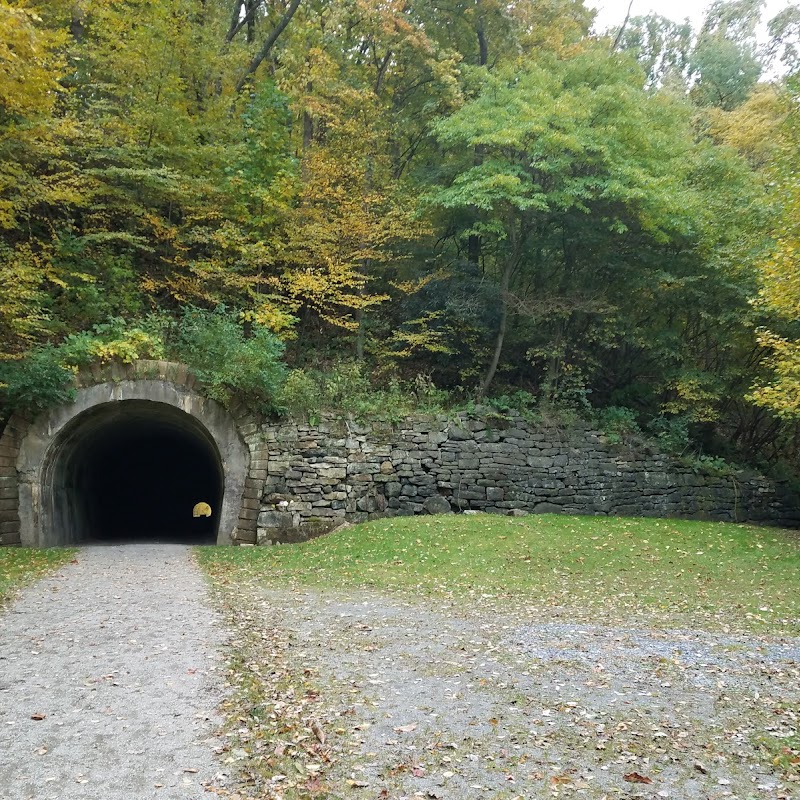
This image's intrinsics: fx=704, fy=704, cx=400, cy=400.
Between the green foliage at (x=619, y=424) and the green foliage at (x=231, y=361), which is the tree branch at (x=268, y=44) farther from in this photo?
the green foliage at (x=619, y=424)

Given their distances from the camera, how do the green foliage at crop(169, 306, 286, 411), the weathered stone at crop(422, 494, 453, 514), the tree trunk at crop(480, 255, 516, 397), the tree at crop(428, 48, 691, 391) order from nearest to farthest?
the green foliage at crop(169, 306, 286, 411)
the weathered stone at crop(422, 494, 453, 514)
the tree at crop(428, 48, 691, 391)
the tree trunk at crop(480, 255, 516, 397)

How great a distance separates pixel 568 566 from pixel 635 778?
8.03 m

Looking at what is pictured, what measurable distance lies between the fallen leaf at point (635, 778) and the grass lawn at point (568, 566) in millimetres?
4646

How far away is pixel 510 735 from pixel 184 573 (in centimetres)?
781

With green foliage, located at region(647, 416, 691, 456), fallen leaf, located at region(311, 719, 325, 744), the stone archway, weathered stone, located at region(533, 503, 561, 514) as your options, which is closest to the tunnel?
the stone archway

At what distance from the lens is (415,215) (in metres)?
18.4

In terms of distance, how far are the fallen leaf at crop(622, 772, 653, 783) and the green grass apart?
24.7 ft

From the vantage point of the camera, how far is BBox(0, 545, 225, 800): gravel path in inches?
164

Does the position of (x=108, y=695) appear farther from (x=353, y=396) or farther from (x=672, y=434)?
(x=672, y=434)

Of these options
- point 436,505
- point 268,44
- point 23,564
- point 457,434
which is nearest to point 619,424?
point 457,434

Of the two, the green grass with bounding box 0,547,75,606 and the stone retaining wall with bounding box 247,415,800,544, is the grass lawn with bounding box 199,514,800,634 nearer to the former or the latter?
the stone retaining wall with bounding box 247,415,800,544

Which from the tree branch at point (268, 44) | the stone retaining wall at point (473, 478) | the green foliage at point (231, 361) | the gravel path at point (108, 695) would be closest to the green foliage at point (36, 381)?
the green foliage at point (231, 361)

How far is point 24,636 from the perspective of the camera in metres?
7.15

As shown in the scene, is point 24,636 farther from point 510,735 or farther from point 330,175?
point 330,175
